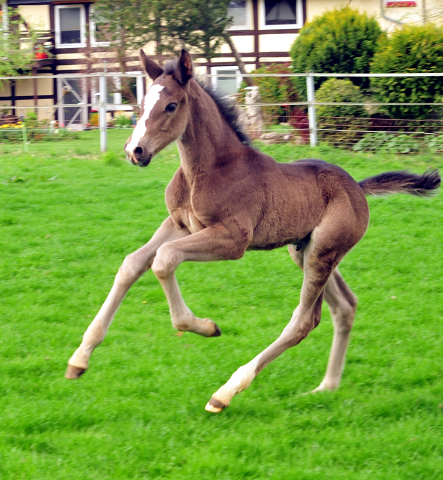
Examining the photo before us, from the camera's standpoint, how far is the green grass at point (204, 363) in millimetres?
4090

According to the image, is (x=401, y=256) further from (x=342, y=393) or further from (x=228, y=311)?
(x=342, y=393)

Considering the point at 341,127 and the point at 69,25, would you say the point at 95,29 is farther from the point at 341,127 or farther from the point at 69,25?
the point at 341,127

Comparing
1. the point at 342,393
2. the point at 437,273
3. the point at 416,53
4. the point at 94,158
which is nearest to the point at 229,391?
the point at 342,393

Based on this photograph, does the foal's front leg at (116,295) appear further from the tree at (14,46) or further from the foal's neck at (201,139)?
the tree at (14,46)

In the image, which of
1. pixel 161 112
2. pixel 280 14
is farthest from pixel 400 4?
pixel 161 112

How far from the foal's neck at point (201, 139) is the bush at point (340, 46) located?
12.0 m

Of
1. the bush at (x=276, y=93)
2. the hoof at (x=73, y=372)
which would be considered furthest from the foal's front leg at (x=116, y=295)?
the bush at (x=276, y=93)

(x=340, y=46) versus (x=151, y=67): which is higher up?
(x=340, y=46)

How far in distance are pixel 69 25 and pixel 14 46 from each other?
3871 millimetres

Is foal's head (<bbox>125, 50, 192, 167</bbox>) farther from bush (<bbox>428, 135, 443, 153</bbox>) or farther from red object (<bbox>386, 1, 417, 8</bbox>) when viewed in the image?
red object (<bbox>386, 1, 417, 8</bbox>)

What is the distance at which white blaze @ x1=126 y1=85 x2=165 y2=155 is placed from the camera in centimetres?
405

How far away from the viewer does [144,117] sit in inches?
163

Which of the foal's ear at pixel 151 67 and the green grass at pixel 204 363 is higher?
the foal's ear at pixel 151 67

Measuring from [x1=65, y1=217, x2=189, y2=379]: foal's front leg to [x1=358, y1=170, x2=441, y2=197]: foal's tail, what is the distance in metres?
1.57
